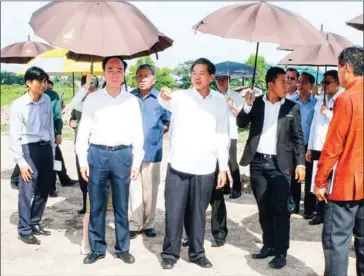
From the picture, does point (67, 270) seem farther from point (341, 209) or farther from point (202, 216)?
point (341, 209)

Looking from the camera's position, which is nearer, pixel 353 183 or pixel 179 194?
pixel 353 183

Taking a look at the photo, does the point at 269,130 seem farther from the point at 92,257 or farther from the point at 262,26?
the point at 92,257

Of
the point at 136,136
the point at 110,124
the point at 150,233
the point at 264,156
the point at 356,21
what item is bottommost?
the point at 150,233

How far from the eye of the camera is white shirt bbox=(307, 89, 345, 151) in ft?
18.4

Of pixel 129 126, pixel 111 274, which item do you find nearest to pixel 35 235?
pixel 111 274

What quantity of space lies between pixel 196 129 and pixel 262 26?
3.48ft

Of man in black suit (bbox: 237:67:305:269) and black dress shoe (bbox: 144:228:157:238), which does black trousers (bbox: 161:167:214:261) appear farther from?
black dress shoe (bbox: 144:228:157:238)

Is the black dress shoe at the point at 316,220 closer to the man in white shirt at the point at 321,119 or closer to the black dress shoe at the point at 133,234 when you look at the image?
the man in white shirt at the point at 321,119

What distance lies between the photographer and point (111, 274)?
413cm

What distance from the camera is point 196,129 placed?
4172 millimetres

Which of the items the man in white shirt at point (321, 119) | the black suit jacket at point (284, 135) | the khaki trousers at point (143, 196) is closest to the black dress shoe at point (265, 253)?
the black suit jacket at point (284, 135)

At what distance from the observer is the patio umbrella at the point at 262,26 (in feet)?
12.7

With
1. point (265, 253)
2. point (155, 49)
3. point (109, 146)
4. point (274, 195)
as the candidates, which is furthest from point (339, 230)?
point (155, 49)

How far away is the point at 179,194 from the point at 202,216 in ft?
1.08
